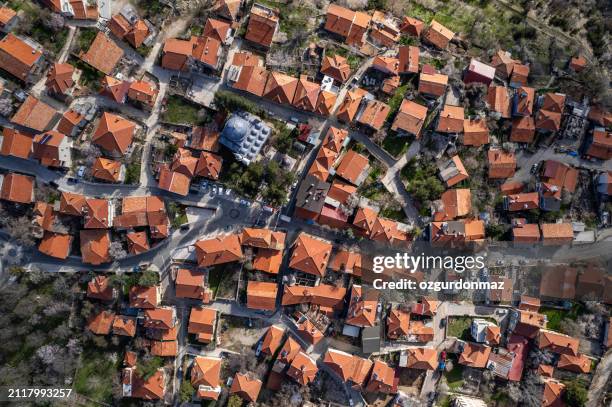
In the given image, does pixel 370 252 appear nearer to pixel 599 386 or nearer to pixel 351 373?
pixel 351 373

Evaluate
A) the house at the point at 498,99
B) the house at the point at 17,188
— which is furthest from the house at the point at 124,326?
the house at the point at 498,99

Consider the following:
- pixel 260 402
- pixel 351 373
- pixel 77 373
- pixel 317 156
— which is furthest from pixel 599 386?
pixel 77 373

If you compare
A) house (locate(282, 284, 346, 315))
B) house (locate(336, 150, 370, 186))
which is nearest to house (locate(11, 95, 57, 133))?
house (locate(282, 284, 346, 315))

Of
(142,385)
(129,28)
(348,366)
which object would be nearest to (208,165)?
(129,28)

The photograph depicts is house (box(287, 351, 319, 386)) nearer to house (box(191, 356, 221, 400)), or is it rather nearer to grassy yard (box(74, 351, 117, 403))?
house (box(191, 356, 221, 400))

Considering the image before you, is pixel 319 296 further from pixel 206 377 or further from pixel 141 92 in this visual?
pixel 141 92

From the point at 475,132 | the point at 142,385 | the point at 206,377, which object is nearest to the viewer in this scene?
the point at 142,385

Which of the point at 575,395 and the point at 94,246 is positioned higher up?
the point at 94,246
